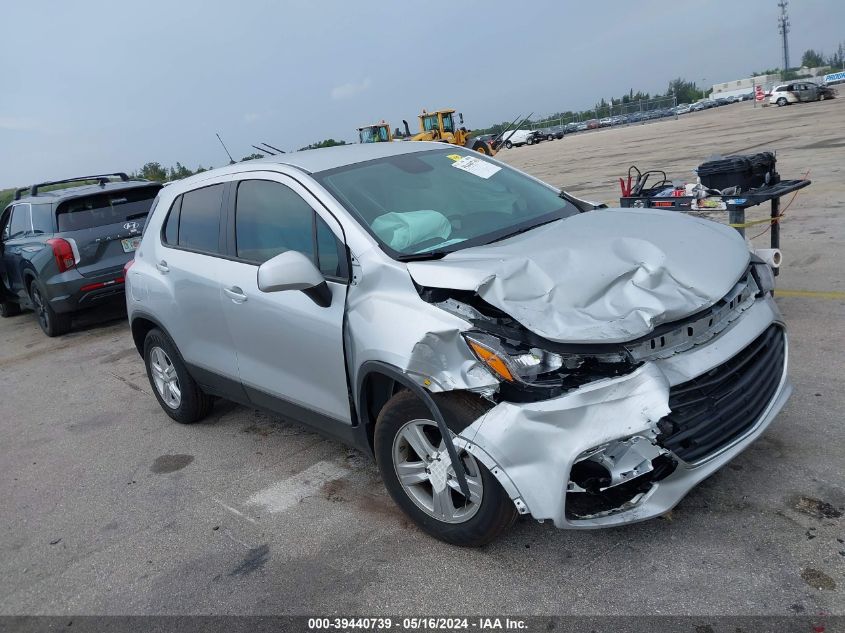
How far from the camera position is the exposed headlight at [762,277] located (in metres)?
3.45

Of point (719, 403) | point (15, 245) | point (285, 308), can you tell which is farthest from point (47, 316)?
point (719, 403)

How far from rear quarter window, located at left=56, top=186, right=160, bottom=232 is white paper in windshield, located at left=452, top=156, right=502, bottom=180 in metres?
5.55

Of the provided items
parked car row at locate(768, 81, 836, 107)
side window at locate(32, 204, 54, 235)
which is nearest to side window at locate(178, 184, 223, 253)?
side window at locate(32, 204, 54, 235)

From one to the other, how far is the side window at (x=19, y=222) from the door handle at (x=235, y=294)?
21.1 ft

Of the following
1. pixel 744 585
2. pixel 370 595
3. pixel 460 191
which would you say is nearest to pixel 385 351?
pixel 370 595

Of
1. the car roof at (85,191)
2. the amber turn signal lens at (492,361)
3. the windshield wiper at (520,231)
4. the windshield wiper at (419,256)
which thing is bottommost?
the amber turn signal lens at (492,361)

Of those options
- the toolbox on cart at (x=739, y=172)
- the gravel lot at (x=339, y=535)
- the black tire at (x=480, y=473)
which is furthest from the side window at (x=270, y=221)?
the toolbox on cart at (x=739, y=172)

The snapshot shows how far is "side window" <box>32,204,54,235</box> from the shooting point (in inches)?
345

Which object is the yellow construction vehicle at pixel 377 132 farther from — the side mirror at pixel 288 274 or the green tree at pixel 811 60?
the green tree at pixel 811 60

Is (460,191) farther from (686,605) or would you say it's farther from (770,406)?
(686,605)

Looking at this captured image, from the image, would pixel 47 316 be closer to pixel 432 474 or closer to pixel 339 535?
pixel 339 535

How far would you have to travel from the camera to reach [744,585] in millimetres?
2740

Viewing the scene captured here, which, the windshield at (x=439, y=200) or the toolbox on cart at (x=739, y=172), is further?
the toolbox on cart at (x=739, y=172)

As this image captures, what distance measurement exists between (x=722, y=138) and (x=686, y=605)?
2536cm
